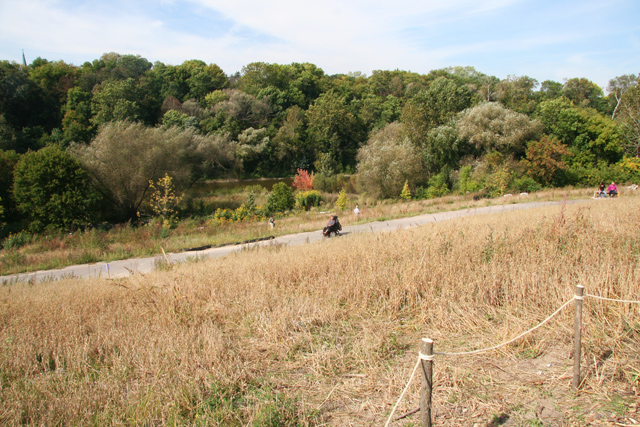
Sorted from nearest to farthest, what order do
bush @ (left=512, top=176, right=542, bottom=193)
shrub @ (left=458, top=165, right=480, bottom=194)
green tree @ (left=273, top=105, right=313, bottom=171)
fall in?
bush @ (left=512, top=176, right=542, bottom=193) → shrub @ (left=458, top=165, right=480, bottom=194) → green tree @ (left=273, top=105, right=313, bottom=171)

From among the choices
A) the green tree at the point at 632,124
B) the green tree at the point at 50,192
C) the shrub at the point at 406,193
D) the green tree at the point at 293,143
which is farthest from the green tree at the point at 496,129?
the green tree at the point at 293,143

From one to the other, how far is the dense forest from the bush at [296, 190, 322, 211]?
21.6 feet

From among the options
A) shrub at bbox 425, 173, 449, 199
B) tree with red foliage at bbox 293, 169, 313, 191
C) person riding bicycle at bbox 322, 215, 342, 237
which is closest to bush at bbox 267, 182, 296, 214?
tree with red foliage at bbox 293, 169, 313, 191

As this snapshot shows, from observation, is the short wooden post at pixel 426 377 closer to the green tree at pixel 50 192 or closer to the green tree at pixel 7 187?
the green tree at pixel 50 192

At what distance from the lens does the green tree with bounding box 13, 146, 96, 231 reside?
89.4 ft

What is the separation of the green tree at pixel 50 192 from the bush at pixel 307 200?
17.1m

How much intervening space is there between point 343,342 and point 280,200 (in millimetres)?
30049

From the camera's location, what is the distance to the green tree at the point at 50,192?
89.4ft

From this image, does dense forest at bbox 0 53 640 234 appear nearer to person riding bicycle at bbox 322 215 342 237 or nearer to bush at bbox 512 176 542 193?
bush at bbox 512 176 542 193

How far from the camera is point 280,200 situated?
113 feet

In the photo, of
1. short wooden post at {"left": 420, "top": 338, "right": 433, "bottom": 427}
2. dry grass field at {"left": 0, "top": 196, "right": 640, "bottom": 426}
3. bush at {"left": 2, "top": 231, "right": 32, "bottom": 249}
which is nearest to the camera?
short wooden post at {"left": 420, "top": 338, "right": 433, "bottom": 427}

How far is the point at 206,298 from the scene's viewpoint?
252 inches

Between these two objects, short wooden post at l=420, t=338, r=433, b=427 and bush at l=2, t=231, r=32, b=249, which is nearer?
short wooden post at l=420, t=338, r=433, b=427

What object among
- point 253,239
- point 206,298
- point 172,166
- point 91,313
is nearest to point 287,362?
point 206,298
